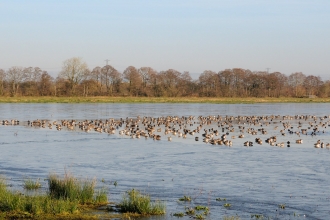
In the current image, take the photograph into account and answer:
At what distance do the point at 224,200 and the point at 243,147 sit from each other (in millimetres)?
12518

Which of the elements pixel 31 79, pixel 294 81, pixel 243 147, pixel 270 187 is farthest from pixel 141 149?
pixel 294 81

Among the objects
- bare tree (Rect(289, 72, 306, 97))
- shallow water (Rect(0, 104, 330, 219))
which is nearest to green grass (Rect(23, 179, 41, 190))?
shallow water (Rect(0, 104, 330, 219))

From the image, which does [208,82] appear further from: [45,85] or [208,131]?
[208,131]

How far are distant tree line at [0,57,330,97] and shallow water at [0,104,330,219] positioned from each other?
67338 mm

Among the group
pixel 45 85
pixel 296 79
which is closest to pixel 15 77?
pixel 45 85

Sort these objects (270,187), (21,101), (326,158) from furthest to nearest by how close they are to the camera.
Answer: (21,101)
(326,158)
(270,187)

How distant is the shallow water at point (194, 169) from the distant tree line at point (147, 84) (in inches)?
2651

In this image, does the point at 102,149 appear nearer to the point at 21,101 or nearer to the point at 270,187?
the point at 270,187

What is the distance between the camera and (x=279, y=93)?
110 meters

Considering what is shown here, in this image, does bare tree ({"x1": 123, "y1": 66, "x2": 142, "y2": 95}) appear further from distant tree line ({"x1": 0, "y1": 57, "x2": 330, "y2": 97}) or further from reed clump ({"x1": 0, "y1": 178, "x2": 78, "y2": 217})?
reed clump ({"x1": 0, "y1": 178, "x2": 78, "y2": 217})

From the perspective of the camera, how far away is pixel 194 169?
1909cm

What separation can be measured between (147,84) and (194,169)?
88.8m

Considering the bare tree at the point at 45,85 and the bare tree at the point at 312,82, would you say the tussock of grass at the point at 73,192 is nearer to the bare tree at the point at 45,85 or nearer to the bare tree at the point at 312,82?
the bare tree at the point at 45,85

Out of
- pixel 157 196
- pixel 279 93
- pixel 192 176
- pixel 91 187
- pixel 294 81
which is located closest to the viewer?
pixel 91 187
